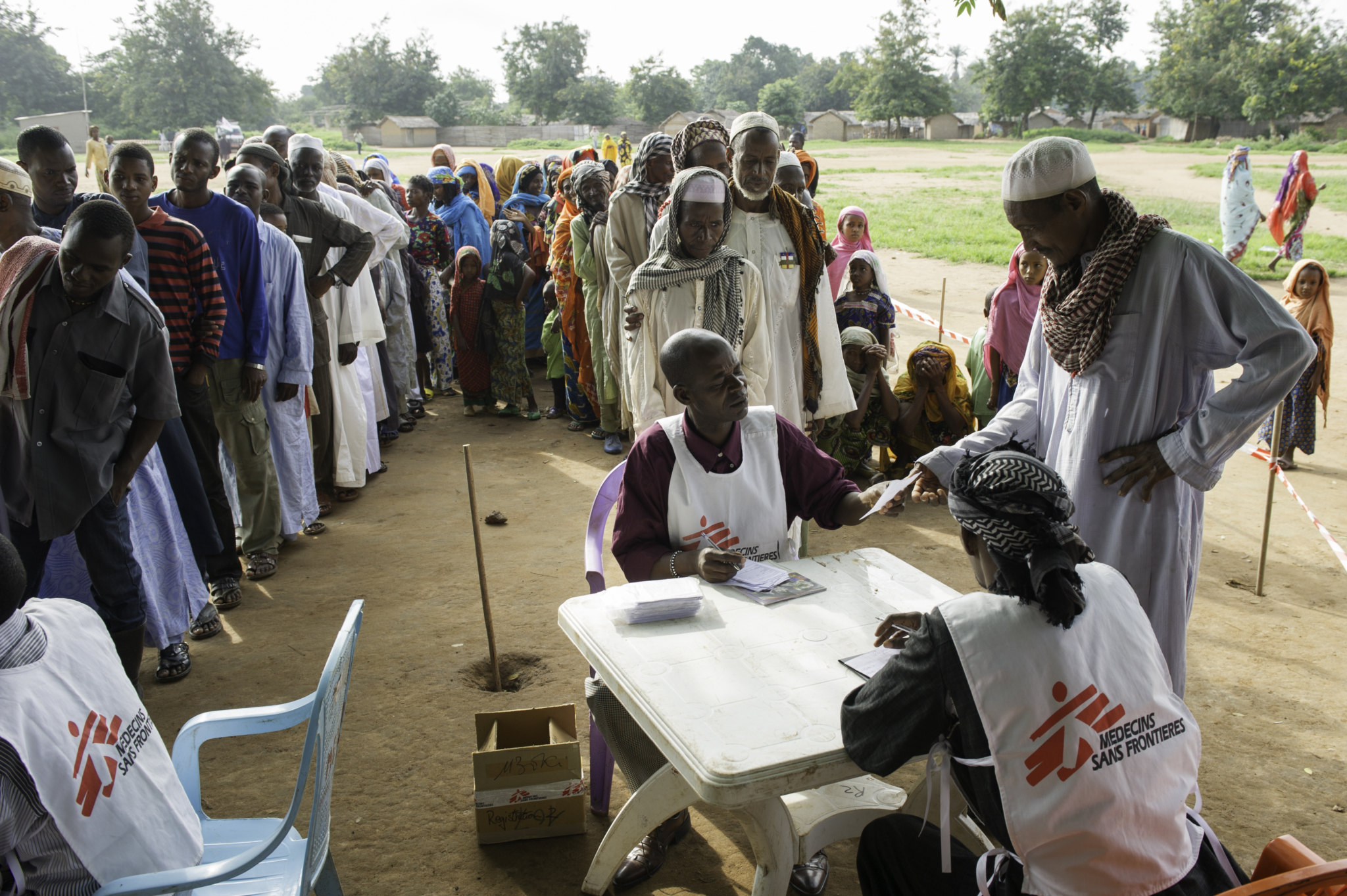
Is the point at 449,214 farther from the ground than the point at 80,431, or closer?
farther from the ground

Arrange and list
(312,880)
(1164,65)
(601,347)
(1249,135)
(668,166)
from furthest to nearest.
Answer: (1164,65), (1249,135), (601,347), (668,166), (312,880)

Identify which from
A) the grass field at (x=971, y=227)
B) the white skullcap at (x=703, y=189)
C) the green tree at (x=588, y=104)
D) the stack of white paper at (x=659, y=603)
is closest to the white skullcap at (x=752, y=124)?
the white skullcap at (x=703, y=189)

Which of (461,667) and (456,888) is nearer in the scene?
(456,888)

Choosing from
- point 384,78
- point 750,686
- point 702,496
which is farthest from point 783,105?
point 750,686

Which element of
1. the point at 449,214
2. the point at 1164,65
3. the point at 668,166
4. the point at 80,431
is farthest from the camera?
the point at 1164,65

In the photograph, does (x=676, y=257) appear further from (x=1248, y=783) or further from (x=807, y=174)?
(x=807, y=174)

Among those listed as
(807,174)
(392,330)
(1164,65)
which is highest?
(1164,65)

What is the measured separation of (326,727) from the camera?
1867 mm

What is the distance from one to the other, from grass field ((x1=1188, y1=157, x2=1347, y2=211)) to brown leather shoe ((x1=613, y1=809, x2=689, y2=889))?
64.5 ft

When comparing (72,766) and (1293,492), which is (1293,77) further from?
(72,766)

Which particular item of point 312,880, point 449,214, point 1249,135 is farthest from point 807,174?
point 1249,135

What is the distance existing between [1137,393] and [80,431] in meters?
3.31

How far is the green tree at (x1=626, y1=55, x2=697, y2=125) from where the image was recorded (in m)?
67.4

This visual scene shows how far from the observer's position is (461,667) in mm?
4047
